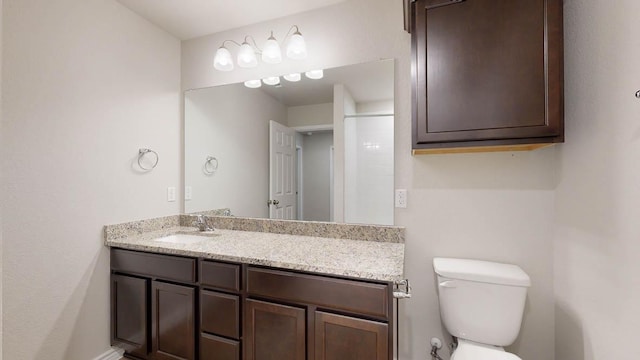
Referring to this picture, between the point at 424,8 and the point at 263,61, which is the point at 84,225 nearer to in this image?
the point at 263,61

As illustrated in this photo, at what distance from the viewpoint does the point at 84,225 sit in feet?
5.87

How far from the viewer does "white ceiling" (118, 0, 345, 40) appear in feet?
6.43

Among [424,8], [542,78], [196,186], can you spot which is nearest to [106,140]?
[196,186]

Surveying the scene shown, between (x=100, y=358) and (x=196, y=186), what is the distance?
4.24 feet

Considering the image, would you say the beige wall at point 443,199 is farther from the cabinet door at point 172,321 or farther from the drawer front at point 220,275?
the cabinet door at point 172,321

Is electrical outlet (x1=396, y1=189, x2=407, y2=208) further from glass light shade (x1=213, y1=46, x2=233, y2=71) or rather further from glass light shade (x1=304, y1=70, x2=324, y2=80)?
glass light shade (x1=213, y1=46, x2=233, y2=71)

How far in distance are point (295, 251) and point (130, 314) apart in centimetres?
119

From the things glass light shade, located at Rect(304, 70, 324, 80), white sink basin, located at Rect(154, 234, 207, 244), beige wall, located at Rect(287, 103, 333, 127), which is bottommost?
white sink basin, located at Rect(154, 234, 207, 244)

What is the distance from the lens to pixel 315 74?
2.02 meters

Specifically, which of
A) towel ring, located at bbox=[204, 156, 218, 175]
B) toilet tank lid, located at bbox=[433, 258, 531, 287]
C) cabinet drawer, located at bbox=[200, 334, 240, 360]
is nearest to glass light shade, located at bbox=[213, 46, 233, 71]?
towel ring, located at bbox=[204, 156, 218, 175]

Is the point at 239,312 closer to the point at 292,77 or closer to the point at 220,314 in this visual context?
the point at 220,314

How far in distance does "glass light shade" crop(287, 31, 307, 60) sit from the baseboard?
2306 mm

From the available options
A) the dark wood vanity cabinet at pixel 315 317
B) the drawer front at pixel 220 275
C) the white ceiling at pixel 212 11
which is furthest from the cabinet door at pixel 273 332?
the white ceiling at pixel 212 11

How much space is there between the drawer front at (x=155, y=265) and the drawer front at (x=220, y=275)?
8 centimetres
